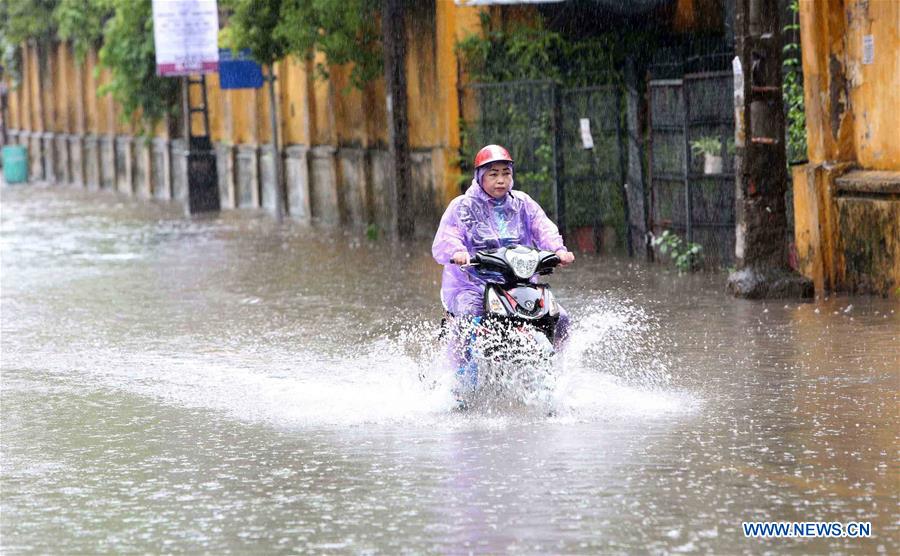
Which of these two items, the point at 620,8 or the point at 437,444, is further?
the point at 620,8

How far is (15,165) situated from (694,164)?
36629mm

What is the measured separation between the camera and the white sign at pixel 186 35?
29.2m

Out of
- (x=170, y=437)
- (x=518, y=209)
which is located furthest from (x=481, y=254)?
(x=170, y=437)

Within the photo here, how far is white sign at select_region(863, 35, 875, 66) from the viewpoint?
14766mm

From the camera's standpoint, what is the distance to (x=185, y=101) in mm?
31969

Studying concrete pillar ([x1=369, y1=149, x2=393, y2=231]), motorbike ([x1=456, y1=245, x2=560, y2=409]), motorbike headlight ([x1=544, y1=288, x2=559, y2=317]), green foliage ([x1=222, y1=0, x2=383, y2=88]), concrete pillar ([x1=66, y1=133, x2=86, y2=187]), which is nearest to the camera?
motorbike ([x1=456, y1=245, x2=560, y2=409])

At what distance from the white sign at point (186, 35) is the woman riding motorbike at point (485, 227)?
19.8 metres

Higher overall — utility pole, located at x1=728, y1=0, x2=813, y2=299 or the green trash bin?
the green trash bin

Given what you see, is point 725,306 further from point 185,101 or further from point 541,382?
point 185,101

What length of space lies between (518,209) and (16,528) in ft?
12.7

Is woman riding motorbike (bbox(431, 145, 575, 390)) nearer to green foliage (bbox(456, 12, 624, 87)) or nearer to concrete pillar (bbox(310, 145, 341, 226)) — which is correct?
green foliage (bbox(456, 12, 624, 87))

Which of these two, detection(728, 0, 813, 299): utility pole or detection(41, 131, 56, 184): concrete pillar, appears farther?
detection(41, 131, 56, 184): concrete pillar

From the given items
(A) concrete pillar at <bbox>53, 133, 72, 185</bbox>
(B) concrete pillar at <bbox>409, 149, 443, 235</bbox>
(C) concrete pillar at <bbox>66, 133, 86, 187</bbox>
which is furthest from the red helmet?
(A) concrete pillar at <bbox>53, 133, 72, 185</bbox>

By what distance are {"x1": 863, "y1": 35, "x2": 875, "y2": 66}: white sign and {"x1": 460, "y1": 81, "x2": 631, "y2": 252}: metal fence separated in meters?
5.42
